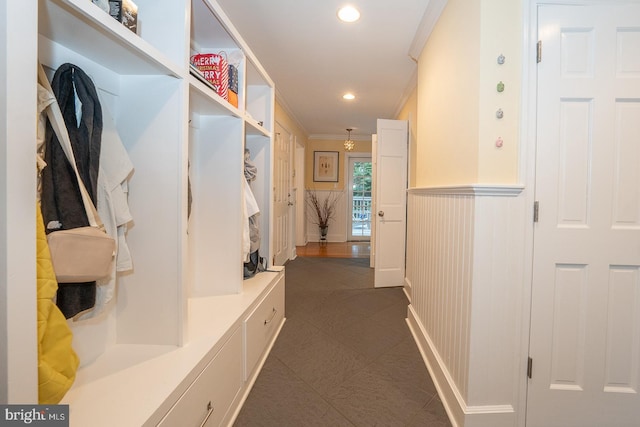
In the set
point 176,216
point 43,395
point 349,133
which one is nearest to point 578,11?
point 176,216

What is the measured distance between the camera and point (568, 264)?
146 cm

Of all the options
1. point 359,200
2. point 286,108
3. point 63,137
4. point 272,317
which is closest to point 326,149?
point 359,200

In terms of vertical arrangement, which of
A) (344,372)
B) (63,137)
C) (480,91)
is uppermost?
(480,91)

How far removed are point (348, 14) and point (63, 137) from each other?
2055 mm

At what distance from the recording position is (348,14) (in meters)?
2.25

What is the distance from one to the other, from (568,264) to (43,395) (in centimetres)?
196

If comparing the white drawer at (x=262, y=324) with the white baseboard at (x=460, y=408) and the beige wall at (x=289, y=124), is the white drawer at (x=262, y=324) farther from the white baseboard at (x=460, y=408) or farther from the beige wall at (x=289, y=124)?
the beige wall at (x=289, y=124)

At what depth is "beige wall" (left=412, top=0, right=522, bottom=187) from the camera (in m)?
1.44

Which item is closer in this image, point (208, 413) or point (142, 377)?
point (142, 377)

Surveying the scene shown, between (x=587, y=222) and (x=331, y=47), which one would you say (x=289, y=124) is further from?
(x=587, y=222)

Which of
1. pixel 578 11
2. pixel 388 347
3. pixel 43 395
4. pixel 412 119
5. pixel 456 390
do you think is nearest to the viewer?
pixel 43 395

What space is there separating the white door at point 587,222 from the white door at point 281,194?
127 inches

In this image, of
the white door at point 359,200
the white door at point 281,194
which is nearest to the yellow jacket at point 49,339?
the white door at point 281,194

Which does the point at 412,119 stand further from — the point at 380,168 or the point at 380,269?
the point at 380,269
